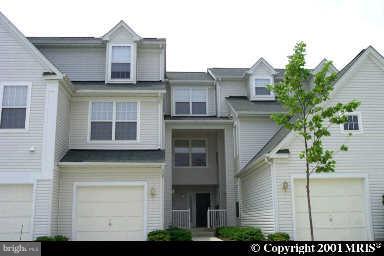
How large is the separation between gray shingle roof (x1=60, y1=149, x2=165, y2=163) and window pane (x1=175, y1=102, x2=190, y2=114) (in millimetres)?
7573

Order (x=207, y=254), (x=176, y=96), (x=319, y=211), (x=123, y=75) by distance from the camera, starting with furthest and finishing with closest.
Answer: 1. (x=176, y=96)
2. (x=123, y=75)
3. (x=319, y=211)
4. (x=207, y=254)

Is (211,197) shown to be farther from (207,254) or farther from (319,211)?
(207,254)

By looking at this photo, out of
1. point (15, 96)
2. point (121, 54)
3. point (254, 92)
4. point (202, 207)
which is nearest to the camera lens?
point (15, 96)

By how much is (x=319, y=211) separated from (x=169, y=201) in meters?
9.13

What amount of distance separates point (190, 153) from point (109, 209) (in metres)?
Answer: 10.1

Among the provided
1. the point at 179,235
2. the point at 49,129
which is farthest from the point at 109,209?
the point at 49,129

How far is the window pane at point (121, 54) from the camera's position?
73.5 ft

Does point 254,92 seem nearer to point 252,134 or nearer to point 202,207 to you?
point 252,134

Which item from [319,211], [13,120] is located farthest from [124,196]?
[319,211]

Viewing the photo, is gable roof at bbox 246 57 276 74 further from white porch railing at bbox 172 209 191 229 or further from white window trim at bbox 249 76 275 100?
white porch railing at bbox 172 209 191 229

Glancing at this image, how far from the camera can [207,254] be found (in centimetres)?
870

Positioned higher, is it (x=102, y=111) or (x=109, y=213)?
(x=102, y=111)

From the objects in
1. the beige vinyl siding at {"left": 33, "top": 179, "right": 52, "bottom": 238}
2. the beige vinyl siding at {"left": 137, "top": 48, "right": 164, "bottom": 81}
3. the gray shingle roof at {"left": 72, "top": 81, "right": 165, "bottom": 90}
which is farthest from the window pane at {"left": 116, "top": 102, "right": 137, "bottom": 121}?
the beige vinyl siding at {"left": 33, "top": 179, "right": 52, "bottom": 238}

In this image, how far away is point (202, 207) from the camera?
2766 centimetres
